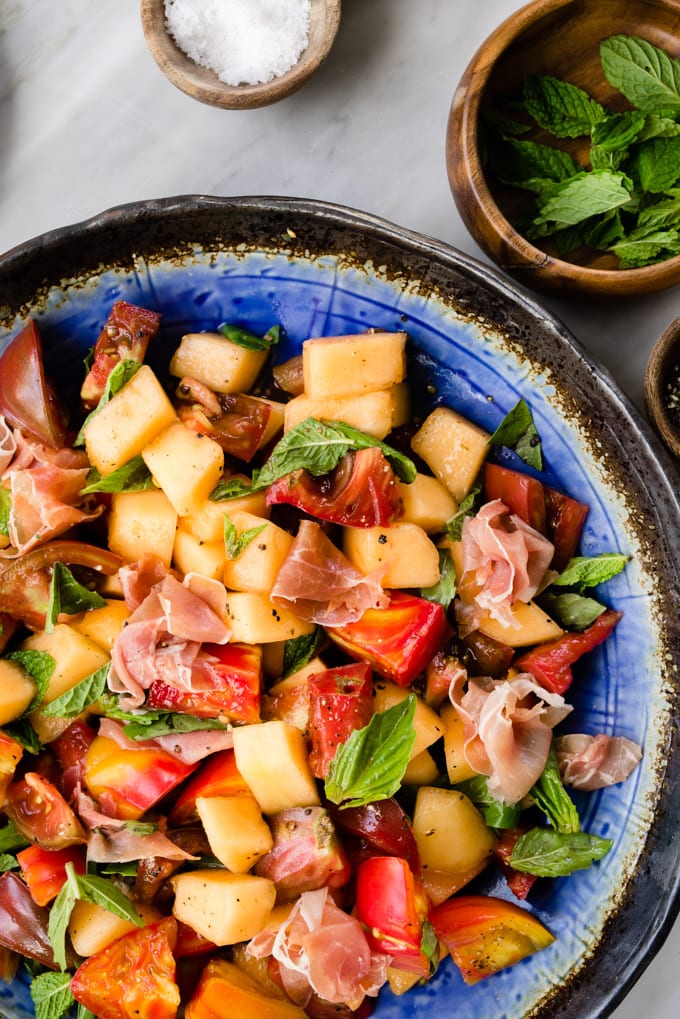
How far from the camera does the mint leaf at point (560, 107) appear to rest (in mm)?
2414

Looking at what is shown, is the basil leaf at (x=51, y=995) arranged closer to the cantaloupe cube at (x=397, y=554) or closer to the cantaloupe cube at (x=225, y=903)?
the cantaloupe cube at (x=225, y=903)

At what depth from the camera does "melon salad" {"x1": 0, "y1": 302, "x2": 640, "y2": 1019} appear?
6.98 feet

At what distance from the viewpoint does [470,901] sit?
234cm

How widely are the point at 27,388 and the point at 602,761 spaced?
5.69 feet

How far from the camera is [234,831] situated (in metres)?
2.12

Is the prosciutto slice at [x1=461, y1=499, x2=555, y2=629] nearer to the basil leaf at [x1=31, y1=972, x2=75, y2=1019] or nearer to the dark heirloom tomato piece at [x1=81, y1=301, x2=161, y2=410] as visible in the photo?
the dark heirloom tomato piece at [x1=81, y1=301, x2=161, y2=410]

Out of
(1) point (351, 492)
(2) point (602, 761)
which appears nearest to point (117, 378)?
(1) point (351, 492)

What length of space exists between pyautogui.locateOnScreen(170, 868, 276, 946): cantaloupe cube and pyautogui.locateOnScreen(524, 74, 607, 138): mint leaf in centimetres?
214

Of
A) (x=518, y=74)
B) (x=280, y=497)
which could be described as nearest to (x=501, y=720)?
(x=280, y=497)

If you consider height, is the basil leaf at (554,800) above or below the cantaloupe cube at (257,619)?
below

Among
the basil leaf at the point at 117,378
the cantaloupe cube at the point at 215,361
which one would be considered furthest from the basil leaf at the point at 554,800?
the basil leaf at the point at 117,378

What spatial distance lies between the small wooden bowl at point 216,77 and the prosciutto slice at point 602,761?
75.1 inches

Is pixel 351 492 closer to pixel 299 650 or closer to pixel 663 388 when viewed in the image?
pixel 299 650

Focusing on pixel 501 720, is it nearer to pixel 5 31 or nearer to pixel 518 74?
pixel 518 74
